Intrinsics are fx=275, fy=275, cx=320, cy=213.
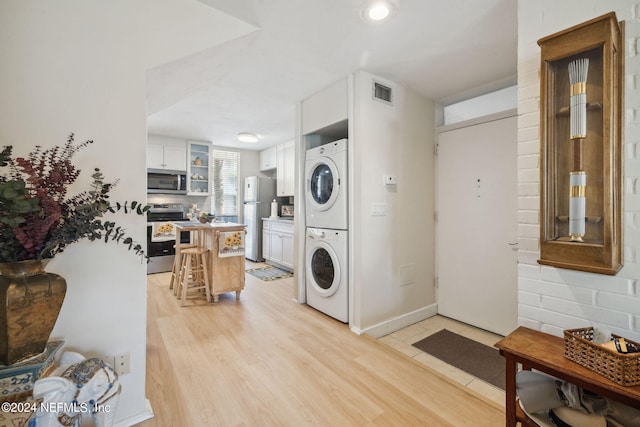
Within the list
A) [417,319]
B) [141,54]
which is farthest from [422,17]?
[417,319]

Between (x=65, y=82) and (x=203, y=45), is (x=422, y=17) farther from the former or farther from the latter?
(x=65, y=82)

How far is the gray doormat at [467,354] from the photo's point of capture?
2.01m

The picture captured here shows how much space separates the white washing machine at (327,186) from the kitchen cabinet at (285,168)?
2094mm

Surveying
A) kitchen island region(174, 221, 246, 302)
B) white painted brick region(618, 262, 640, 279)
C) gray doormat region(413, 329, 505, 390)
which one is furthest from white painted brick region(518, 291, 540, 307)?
kitchen island region(174, 221, 246, 302)

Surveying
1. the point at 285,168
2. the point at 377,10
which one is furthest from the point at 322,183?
the point at 285,168

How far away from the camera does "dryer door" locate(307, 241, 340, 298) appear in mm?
2729

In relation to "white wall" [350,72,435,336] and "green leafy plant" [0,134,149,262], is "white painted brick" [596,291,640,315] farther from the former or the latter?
"green leafy plant" [0,134,149,262]

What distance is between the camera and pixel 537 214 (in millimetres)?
1455

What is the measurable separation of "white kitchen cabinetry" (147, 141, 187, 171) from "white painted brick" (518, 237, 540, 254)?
5.16 metres

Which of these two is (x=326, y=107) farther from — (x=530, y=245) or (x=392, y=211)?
(x=530, y=245)

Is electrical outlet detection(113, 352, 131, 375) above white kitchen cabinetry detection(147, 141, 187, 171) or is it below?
below

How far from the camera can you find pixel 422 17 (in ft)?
5.83

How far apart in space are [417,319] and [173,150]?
4.77 metres

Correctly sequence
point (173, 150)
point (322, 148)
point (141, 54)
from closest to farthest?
point (141, 54) → point (322, 148) → point (173, 150)
